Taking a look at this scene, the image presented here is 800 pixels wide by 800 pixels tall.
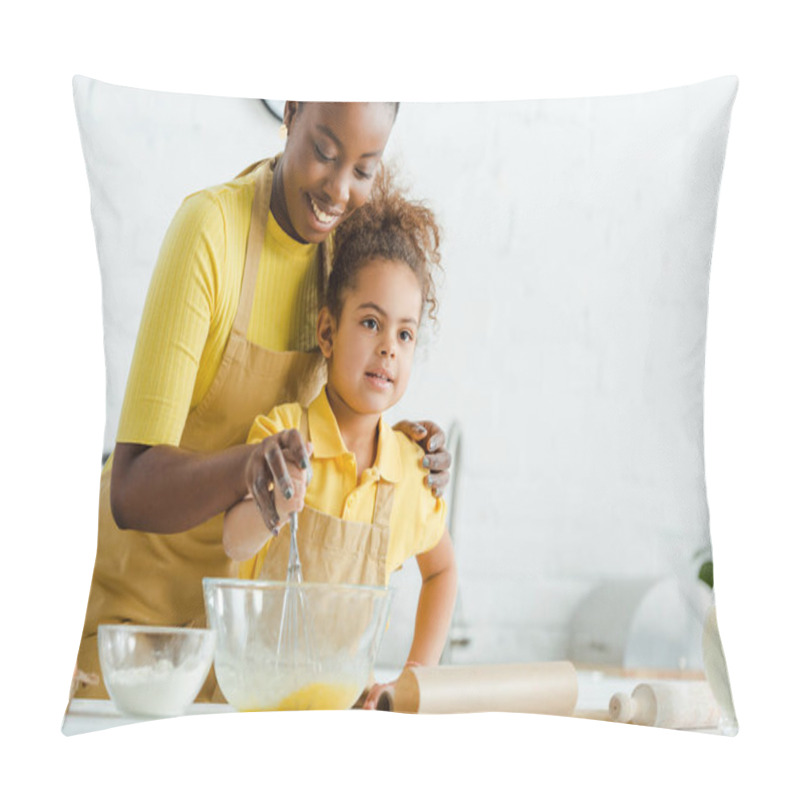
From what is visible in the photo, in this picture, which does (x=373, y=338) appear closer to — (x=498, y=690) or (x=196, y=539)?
(x=196, y=539)

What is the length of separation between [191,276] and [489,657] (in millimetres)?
590

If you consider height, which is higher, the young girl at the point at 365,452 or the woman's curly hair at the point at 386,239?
the woman's curly hair at the point at 386,239

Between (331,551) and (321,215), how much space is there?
42cm

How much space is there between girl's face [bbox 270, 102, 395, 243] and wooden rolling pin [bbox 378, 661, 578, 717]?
0.56m

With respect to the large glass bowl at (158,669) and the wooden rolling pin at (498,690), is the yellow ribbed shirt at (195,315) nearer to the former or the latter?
the large glass bowl at (158,669)

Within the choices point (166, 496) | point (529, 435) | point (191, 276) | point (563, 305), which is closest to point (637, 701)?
point (529, 435)

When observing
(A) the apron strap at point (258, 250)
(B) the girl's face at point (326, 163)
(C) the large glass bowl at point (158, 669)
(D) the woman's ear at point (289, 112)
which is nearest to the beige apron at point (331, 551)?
(C) the large glass bowl at point (158, 669)

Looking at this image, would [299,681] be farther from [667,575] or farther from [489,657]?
[667,575]

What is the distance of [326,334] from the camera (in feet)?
4.46

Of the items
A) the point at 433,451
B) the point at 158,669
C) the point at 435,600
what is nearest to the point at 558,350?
the point at 433,451

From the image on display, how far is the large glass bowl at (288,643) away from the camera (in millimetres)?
1302

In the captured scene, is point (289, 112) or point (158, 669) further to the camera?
point (289, 112)

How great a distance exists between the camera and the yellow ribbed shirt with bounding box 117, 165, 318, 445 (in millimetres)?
1366

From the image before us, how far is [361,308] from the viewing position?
4.45 feet
